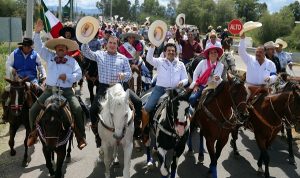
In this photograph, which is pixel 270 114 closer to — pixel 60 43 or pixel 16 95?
pixel 60 43

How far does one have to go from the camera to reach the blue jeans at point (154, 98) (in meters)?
7.45

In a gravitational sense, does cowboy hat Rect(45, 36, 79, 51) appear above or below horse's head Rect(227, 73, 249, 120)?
above

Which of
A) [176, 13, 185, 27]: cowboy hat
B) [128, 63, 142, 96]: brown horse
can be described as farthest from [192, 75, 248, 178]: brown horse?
[176, 13, 185, 27]: cowboy hat

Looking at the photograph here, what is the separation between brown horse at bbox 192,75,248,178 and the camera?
6832 mm

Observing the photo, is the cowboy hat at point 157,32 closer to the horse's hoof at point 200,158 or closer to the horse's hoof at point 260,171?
the horse's hoof at point 200,158

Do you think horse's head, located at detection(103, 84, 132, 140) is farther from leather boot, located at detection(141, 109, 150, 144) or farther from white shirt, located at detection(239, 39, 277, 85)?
white shirt, located at detection(239, 39, 277, 85)

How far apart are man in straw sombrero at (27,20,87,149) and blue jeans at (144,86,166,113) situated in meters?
1.33

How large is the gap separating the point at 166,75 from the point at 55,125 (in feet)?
7.69

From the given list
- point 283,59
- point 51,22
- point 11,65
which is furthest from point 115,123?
point 283,59

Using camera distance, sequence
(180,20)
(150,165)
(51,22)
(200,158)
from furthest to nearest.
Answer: (180,20)
(51,22)
(200,158)
(150,165)

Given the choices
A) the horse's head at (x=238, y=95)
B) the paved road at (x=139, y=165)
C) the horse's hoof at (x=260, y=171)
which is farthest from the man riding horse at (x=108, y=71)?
the horse's hoof at (x=260, y=171)

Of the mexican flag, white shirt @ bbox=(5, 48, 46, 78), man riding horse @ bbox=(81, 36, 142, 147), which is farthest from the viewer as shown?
the mexican flag

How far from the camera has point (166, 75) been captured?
290 inches

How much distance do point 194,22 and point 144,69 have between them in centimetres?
5562
